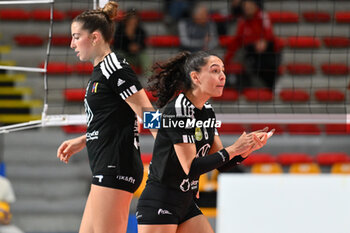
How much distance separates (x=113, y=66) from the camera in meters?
3.78

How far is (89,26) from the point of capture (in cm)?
388

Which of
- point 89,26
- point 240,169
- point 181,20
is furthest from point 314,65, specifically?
point 89,26

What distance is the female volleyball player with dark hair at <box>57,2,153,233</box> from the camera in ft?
12.2

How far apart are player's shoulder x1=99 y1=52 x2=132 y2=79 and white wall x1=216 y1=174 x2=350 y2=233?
0.91 m

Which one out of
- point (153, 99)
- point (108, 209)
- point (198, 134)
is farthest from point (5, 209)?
point (198, 134)

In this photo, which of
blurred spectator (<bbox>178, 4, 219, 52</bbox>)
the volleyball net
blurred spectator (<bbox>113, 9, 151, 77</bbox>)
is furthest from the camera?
blurred spectator (<bbox>178, 4, 219, 52</bbox>)

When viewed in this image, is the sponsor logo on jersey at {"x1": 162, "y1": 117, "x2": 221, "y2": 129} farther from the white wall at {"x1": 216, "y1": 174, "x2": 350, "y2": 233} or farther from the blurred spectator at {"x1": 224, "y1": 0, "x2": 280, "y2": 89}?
the blurred spectator at {"x1": 224, "y1": 0, "x2": 280, "y2": 89}

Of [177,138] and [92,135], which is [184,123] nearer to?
[177,138]

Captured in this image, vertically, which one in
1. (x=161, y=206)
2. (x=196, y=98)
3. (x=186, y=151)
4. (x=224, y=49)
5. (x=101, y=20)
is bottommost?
(x=161, y=206)

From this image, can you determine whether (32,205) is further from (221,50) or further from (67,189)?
(221,50)

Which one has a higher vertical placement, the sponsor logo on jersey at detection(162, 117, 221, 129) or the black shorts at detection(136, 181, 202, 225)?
the sponsor logo on jersey at detection(162, 117, 221, 129)

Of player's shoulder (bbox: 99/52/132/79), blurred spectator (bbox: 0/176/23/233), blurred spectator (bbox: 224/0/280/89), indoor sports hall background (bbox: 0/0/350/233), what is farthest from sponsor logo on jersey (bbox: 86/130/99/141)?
blurred spectator (bbox: 224/0/280/89)

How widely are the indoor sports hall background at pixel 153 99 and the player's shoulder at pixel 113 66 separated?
0.97 metres

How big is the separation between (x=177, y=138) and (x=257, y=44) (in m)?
5.02
